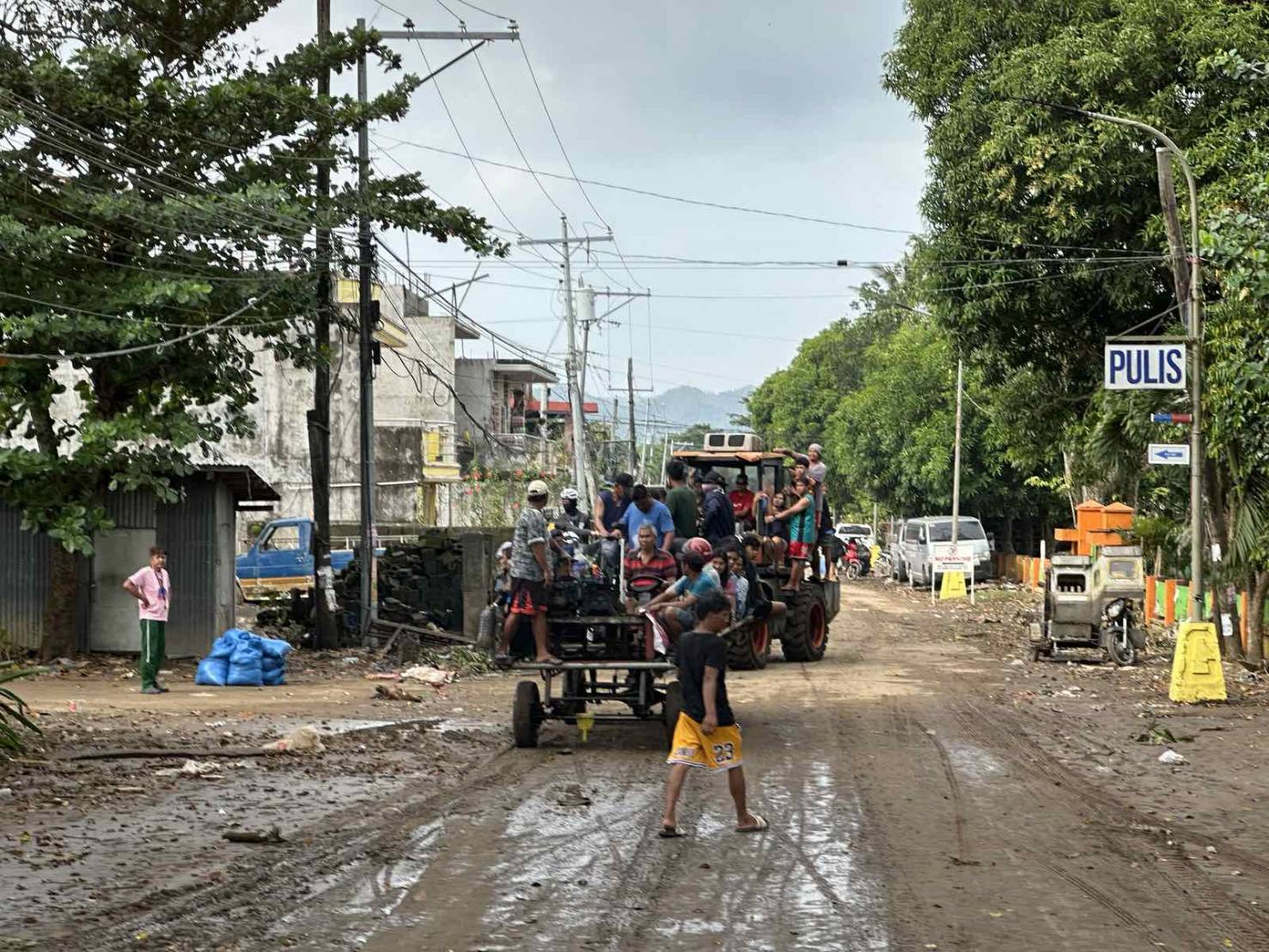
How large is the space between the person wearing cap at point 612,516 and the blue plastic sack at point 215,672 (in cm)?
725

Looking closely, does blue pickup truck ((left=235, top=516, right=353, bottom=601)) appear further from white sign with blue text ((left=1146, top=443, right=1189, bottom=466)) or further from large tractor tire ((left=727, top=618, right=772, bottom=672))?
white sign with blue text ((left=1146, top=443, right=1189, bottom=466))

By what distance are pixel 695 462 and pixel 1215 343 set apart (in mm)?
7699

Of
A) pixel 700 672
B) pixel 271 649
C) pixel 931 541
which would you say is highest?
pixel 931 541

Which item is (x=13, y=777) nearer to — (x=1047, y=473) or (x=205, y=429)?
(x=205, y=429)

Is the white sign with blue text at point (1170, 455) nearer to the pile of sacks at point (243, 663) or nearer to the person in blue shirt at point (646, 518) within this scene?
the person in blue shirt at point (646, 518)

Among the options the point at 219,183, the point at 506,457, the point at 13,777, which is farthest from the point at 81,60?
the point at 506,457

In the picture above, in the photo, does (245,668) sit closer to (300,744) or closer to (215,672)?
(215,672)

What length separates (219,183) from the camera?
77.7 ft

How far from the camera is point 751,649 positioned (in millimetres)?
21688

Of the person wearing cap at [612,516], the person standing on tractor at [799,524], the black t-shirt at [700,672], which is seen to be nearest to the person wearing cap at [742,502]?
the person standing on tractor at [799,524]

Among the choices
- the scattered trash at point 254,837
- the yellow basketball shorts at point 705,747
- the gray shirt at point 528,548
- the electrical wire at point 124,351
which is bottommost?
the scattered trash at point 254,837

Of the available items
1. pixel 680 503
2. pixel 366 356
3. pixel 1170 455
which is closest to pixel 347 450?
pixel 366 356

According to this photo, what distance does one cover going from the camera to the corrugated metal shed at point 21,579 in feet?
79.5

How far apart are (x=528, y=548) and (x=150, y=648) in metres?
7.36
